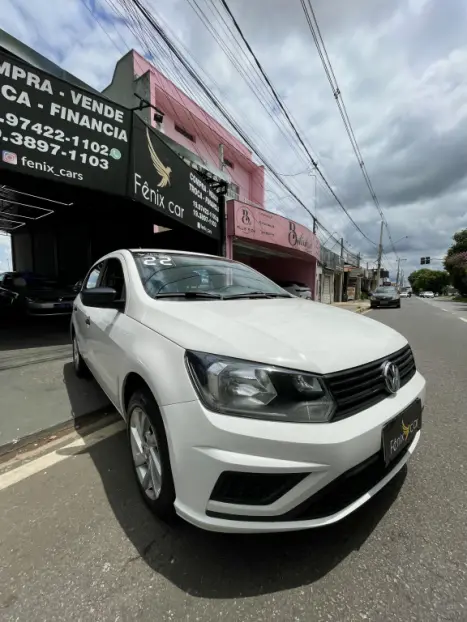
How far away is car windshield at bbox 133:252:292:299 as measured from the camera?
8.43ft

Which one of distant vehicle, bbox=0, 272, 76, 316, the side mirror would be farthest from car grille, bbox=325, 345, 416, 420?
distant vehicle, bbox=0, 272, 76, 316

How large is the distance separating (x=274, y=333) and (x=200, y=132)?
1521 cm

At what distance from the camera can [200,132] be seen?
14680 millimetres

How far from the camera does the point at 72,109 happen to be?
566cm

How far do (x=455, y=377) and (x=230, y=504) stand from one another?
4603mm

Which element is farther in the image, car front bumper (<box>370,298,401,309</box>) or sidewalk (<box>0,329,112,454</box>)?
car front bumper (<box>370,298,401,309</box>)

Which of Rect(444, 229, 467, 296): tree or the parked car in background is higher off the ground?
Rect(444, 229, 467, 296): tree

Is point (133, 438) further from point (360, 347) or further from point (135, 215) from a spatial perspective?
point (135, 215)

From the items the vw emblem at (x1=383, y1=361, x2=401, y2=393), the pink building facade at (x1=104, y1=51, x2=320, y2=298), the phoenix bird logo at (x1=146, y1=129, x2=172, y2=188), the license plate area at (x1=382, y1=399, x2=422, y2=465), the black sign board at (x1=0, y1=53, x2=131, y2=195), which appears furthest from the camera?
the pink building facade at (x1=104, y1=51, x2=320, y2=298)

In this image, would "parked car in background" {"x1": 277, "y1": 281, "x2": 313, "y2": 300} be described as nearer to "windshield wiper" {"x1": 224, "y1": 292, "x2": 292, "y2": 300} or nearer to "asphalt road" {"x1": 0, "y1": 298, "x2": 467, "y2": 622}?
"windshield wiper" {"x1": 224, "y1": 292, "x2": 292, "y2": 300}

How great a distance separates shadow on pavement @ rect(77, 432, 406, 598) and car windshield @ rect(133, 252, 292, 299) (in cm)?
141

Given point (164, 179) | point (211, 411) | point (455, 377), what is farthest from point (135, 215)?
point (211, 411)

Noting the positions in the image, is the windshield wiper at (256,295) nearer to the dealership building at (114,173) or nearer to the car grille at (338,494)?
the car grille at (338,494)

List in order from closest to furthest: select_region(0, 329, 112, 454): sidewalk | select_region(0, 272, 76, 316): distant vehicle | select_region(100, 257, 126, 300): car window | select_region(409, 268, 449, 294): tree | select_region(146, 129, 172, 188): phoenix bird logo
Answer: select_region(100, 257, 126, 300): car window → select_region(0, 329, 112, 454): sidewalk → select_region(146, 129, 172, 188): phoenix bird logo → select_region(0, 272, 76, 316): distant vehicle → select_region(409, 268, 449, 294): tree
